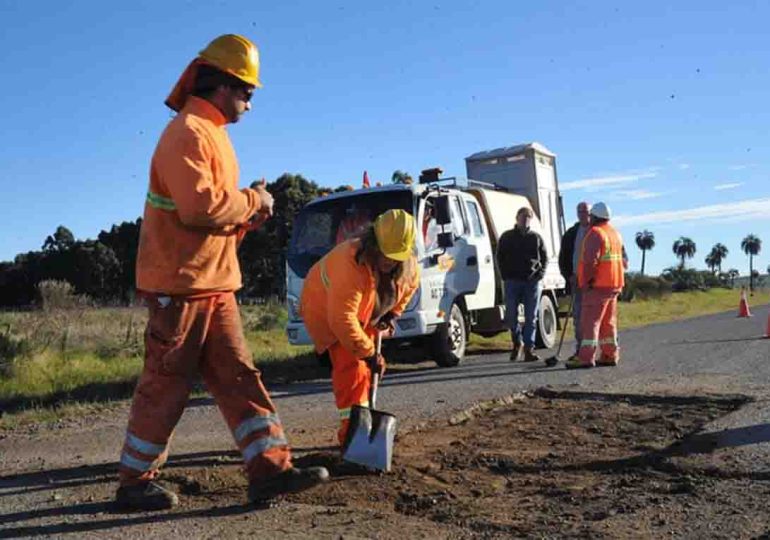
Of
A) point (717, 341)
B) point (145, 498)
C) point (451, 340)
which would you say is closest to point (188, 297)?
point (145, 498)

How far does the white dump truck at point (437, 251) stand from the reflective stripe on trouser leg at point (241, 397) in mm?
6139

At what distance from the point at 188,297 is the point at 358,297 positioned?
1165 millimetres

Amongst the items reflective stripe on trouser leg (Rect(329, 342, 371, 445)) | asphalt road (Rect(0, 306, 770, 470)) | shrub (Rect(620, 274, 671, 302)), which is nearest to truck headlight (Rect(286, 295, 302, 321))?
asphalt road (Rect(0, 306, 770, 470))

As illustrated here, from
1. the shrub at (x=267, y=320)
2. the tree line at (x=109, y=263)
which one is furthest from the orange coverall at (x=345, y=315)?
the tree line at (x=109, y=263)

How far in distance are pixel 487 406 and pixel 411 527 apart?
3600 mm

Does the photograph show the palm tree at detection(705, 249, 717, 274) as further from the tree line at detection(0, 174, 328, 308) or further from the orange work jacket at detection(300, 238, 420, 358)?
the orange work jacket at detection(300, 238, 420, 358)

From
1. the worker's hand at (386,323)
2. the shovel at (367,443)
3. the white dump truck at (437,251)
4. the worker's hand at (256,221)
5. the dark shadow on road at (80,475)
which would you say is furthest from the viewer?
the white dump truck at (437,251)

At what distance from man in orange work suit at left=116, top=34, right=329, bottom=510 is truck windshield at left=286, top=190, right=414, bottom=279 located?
6316mm

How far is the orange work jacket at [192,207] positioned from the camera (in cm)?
422

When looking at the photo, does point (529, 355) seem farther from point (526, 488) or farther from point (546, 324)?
point (526, 488)

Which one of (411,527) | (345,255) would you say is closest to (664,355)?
(345,255)

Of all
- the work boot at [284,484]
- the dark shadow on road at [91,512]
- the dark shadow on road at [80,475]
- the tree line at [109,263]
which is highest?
the tree line at [109,263]

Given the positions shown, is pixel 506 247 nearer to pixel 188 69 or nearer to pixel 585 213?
pixel 585 213

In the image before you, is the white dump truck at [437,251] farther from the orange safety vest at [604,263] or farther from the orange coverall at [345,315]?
the orange coverall at [345,315]
